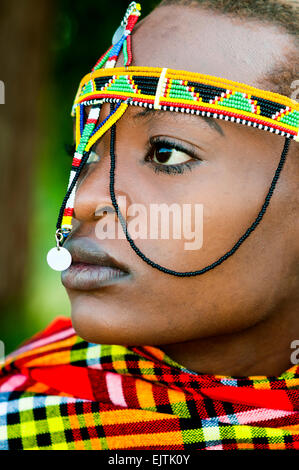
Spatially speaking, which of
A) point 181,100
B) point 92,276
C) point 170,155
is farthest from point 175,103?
point 92,276

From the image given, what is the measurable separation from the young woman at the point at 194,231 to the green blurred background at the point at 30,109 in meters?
3.39

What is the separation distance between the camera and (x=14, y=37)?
5273 mm

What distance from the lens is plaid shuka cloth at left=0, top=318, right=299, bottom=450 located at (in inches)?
69.7

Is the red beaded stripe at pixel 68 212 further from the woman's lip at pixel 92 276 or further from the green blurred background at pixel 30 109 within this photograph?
the green blurred background at pixel 30 109

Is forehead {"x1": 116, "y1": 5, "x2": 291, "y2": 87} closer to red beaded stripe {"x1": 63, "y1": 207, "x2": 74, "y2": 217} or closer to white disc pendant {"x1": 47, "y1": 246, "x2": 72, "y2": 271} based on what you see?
red beaded stripe {"x1": 63, "y1": 207, "x2": 74, "y2": 217}

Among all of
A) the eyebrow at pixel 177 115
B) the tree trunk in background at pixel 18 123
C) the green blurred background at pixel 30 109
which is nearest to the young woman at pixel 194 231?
the eyebrow at pixel 177 115

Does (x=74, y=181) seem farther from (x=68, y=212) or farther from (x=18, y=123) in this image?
(x=18, y=123)

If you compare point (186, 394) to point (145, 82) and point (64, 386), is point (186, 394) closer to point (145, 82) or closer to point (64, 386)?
point (64, 386)

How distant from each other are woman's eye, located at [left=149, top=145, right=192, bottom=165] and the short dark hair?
1.07ft

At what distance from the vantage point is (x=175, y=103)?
5.54ft

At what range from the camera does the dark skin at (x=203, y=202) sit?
5.56 ft

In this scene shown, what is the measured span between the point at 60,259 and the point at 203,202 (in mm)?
455
